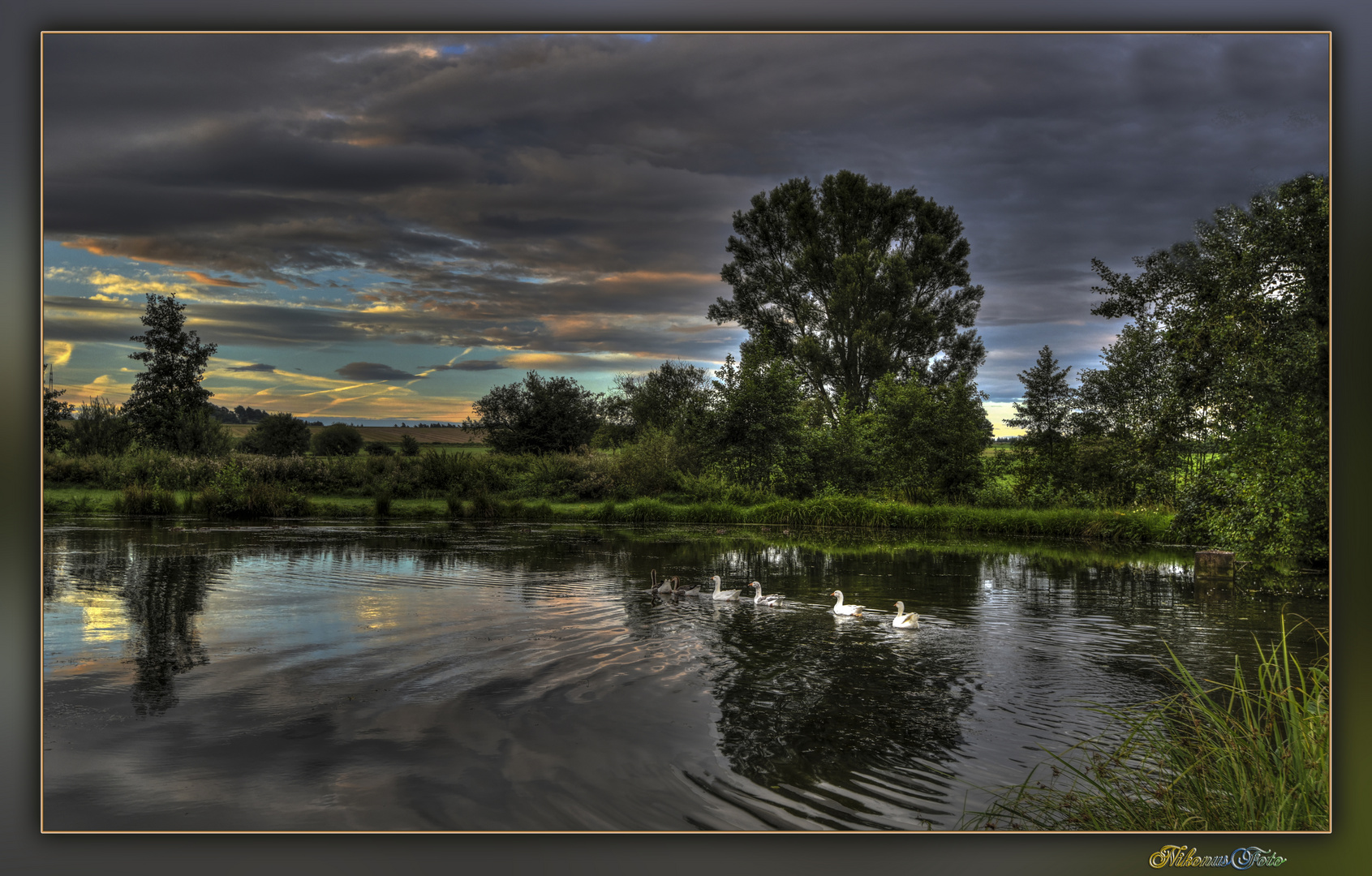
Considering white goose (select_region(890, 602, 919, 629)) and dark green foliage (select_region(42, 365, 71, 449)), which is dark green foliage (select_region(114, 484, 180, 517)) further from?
white goose (select_region(890, 602, 919, 629))

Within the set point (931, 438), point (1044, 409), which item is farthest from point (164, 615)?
point (931, 438)

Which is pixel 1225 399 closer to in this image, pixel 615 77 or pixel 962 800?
pixel 962 800

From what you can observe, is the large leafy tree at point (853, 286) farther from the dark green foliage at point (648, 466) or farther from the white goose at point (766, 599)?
the white goose at point (766, 599)

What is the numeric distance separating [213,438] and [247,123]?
574 cm

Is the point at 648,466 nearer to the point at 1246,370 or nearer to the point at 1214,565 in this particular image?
the point at 1214,565

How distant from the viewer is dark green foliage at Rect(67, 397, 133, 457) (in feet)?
16.1

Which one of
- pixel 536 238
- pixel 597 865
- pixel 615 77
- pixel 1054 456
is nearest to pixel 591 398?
pixel 1054 456

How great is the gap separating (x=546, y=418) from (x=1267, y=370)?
1876cm

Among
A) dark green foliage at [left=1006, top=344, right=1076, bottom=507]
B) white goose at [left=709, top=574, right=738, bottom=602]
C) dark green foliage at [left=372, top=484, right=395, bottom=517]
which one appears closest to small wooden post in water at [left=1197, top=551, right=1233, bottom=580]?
white goose at [left=709, top=574, right=738, bottom=602]

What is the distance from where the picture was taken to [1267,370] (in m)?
4.66

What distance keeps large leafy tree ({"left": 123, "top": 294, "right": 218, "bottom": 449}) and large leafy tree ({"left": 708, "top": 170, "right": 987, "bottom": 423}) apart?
12.7 metres

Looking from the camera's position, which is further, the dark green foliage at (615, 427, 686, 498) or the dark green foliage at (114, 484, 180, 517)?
the dark green foliage at (615, 427, 686, 498)

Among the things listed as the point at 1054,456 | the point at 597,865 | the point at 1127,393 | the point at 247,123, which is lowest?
the point at 597,865
